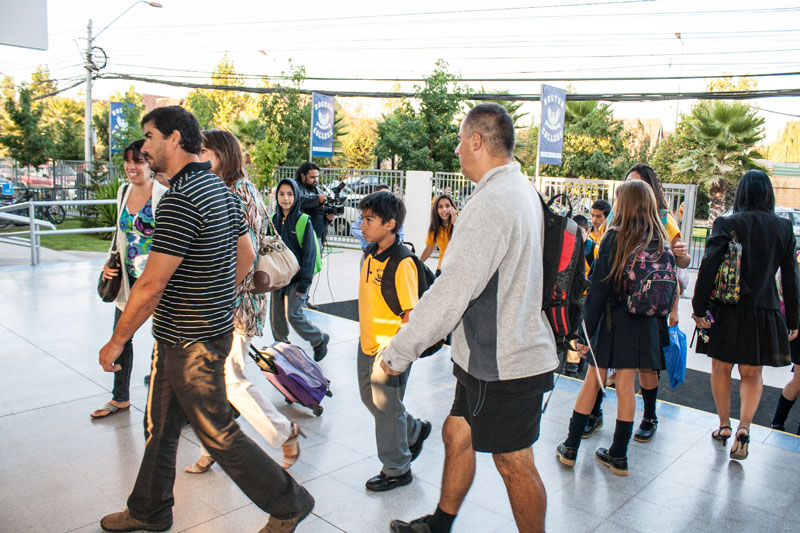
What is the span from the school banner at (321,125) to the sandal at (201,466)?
38.1ft

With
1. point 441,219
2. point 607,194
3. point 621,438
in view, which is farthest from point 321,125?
point 621,438

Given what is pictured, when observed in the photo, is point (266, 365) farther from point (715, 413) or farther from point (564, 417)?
point (715, 413)

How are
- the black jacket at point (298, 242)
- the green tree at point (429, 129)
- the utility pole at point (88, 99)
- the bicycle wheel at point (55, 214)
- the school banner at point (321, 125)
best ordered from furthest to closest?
the utility pole at point (88, 99) < the green tree at point (429, 129) < the bicycle wheel at point (55, 214) < the school banner at point (321, 125) < the black jacket at point (298, 242)

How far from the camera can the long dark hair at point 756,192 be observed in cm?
407

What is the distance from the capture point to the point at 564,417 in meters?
4.72

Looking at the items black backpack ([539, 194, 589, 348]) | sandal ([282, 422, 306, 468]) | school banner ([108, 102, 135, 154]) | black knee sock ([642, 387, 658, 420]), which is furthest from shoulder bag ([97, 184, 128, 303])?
school banner ([108, 102, 135, 154])

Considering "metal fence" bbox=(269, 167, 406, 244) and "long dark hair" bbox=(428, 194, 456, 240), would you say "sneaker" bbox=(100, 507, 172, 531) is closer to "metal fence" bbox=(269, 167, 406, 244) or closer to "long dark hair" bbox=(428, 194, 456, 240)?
"long dark hair" bbox=(428, 194, 456, 240)

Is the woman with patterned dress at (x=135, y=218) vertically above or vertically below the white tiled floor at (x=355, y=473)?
above

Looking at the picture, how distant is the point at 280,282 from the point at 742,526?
2828 millimetres

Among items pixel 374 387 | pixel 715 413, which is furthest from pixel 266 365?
pixel 715 413

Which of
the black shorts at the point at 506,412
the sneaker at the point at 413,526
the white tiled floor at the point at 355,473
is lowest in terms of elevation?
the white tiled floor at the point at 355,473

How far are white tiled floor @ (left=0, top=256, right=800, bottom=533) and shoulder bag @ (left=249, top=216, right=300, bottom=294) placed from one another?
3.66ft

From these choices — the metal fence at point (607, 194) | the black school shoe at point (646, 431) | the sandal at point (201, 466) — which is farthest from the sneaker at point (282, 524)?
the metal fence at point (607, 194)

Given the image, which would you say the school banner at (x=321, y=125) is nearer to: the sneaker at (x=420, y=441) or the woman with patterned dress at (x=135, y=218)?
the woman with patterned dress at (x=135, y=218)
